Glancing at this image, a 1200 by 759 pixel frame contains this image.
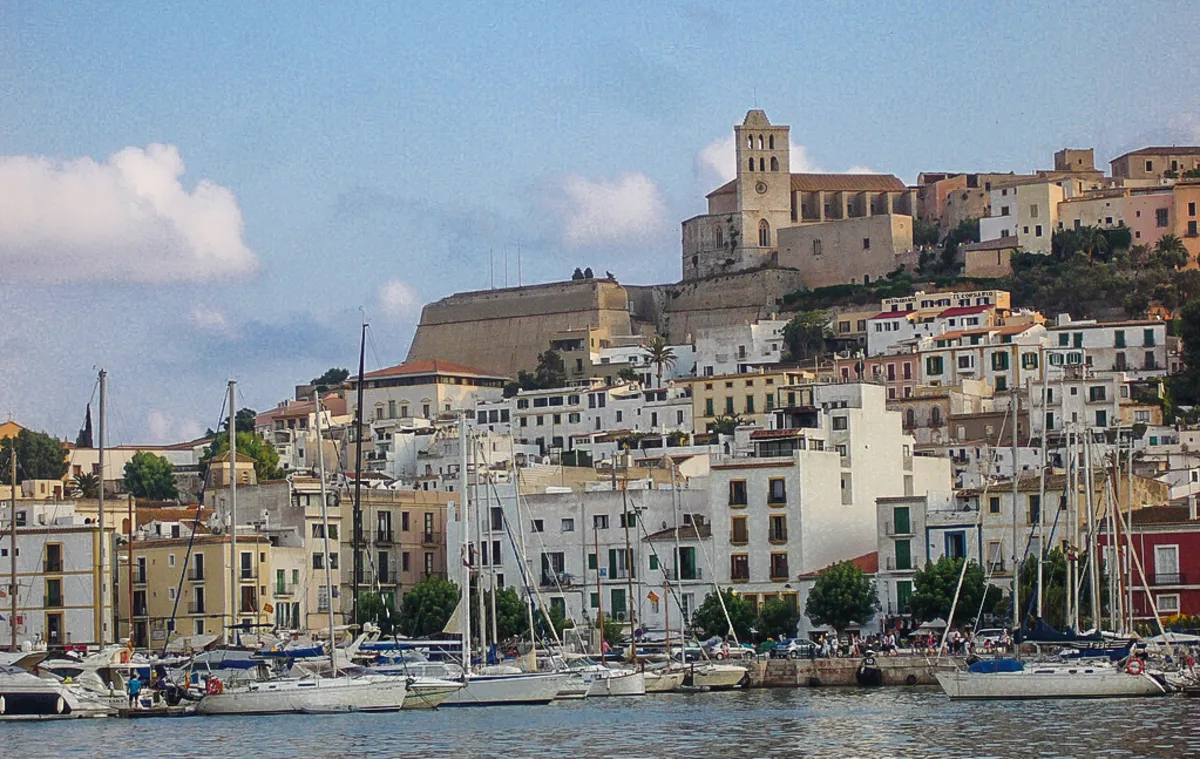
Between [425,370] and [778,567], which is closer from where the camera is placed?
[778,567]

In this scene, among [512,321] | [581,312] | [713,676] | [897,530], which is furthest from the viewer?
[512,321]

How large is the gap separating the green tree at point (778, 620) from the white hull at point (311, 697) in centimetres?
1865

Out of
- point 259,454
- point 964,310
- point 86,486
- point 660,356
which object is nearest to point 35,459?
point 259,454

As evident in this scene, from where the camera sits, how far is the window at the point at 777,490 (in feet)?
245

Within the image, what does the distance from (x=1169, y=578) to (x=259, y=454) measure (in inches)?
2334

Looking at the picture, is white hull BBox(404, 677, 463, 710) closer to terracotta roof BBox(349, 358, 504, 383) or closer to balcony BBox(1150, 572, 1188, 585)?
balcony BBox(1150, 572, 1188, 585)

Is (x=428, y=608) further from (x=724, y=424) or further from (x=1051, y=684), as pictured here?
(x=724, y=424)

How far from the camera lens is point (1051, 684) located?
188 feet

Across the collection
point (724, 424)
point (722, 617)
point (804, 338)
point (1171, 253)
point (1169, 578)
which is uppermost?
point (1171, 253)

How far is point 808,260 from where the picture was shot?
15888 cm

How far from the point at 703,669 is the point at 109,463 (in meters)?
72.3

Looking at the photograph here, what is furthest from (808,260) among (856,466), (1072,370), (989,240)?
(856,466)

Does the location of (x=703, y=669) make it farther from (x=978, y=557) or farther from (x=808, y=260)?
(x=808, y=260)

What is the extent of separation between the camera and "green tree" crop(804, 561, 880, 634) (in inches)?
2815
